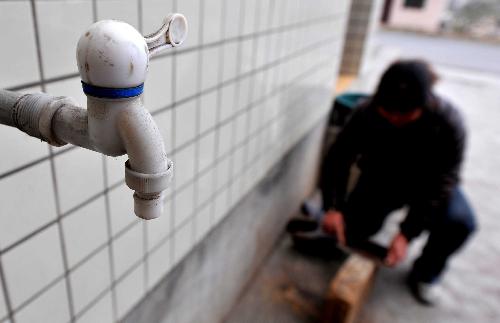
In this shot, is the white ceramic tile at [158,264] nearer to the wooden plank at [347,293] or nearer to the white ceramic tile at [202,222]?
the white ceramic tile at [202,222]

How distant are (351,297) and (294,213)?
114 centimetres

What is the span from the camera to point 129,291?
49.2 inches

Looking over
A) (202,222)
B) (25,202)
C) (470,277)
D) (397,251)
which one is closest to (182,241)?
(202,222)

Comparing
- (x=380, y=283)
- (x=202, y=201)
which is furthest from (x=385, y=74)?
(x=380, y=283)

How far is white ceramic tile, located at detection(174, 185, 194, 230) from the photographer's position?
4.59 ft

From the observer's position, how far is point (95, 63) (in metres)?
0.51

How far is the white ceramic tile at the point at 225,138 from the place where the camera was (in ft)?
5.16

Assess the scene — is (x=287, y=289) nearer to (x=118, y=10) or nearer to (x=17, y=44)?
(x=118, y=10)

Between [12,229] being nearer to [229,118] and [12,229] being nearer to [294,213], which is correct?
[229,118]

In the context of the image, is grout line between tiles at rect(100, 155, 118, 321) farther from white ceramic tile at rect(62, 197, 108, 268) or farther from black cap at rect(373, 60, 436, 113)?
black cap at rect(373, 60, 436, 113)

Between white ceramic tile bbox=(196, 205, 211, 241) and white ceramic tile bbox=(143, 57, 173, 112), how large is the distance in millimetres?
547

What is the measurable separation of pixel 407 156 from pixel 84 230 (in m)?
1.87

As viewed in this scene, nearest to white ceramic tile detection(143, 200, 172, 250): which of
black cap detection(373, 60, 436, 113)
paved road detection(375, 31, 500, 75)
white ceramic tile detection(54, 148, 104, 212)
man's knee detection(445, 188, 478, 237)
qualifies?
white ceramic tile detection(54, 148, 104, 212)

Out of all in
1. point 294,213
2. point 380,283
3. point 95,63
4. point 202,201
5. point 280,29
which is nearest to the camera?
point 95,63
